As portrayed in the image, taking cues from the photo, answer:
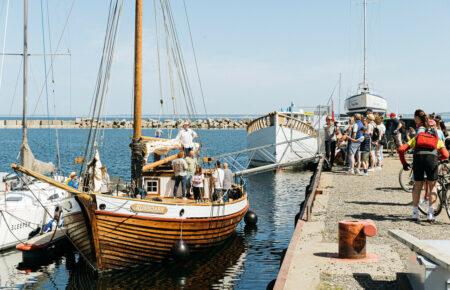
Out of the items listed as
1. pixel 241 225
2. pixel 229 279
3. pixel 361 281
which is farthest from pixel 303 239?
pixel 241 225

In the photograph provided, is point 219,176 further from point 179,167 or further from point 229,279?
point 229,279

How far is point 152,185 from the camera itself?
67.0ft

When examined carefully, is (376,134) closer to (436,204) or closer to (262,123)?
(436,204)

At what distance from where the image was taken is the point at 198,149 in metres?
22.6

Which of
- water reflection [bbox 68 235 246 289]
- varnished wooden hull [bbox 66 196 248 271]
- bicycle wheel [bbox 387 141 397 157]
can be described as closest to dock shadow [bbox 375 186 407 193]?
water reflection [bbox 68 235 246 289]

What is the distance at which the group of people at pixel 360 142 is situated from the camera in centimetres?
2316

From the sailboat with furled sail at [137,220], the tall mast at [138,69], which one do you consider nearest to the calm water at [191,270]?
the sailboat with furled sail at [137,220]

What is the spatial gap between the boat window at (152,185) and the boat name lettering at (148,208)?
343 centimetres

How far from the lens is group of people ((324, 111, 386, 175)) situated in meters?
23.2

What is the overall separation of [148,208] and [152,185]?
371 centimetres

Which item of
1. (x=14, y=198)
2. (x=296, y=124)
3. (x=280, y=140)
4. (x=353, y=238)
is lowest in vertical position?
(x=14, y=198)

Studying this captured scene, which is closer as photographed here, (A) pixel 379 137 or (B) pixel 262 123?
(A) pixel 379 137

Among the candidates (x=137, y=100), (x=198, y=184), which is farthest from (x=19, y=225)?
(x=198, y=184)

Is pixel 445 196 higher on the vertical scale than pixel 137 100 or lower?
lower
